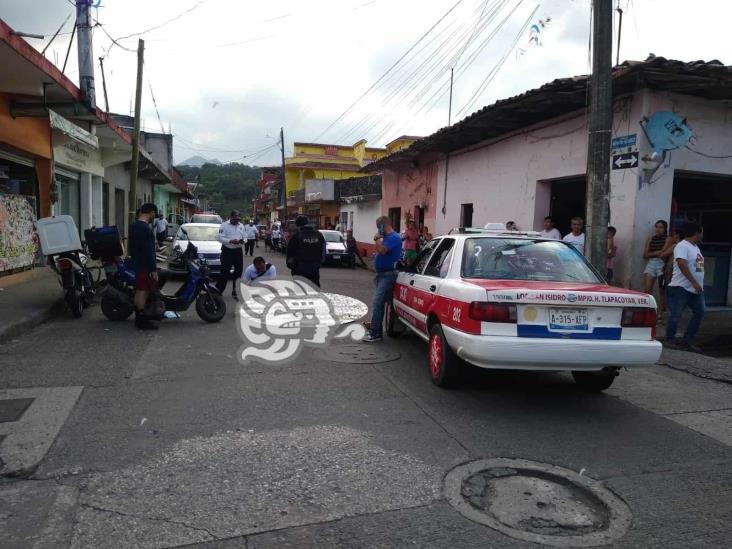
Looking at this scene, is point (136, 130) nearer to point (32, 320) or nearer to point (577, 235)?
point (32, 320)

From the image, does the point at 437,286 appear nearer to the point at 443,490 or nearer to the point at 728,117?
the point at 443,490

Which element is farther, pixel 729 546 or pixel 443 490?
pixel 443 490

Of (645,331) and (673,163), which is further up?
(673,163)

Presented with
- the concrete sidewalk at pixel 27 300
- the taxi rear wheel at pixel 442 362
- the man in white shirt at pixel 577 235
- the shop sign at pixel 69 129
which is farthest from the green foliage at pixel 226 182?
the taxi rear wheel at pixel 442 362

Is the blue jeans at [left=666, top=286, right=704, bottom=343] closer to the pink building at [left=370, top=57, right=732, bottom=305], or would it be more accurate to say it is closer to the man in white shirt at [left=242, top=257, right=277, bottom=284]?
the pink building at [left=370, top=57, right=732, bottom=305]

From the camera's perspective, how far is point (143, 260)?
7504mm

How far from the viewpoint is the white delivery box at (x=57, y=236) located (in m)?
8.39

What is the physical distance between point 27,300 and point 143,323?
9.08ft

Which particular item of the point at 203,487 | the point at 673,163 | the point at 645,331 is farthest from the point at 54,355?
the point at 673,163

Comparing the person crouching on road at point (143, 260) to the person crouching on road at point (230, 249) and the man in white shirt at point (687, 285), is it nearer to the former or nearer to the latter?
the person crouching on road at point (230, 249)

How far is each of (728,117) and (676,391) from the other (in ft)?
21.7

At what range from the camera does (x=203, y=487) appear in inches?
126

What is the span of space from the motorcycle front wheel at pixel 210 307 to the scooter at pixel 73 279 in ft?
6.41

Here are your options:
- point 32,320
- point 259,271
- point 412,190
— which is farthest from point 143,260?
point 412,190
